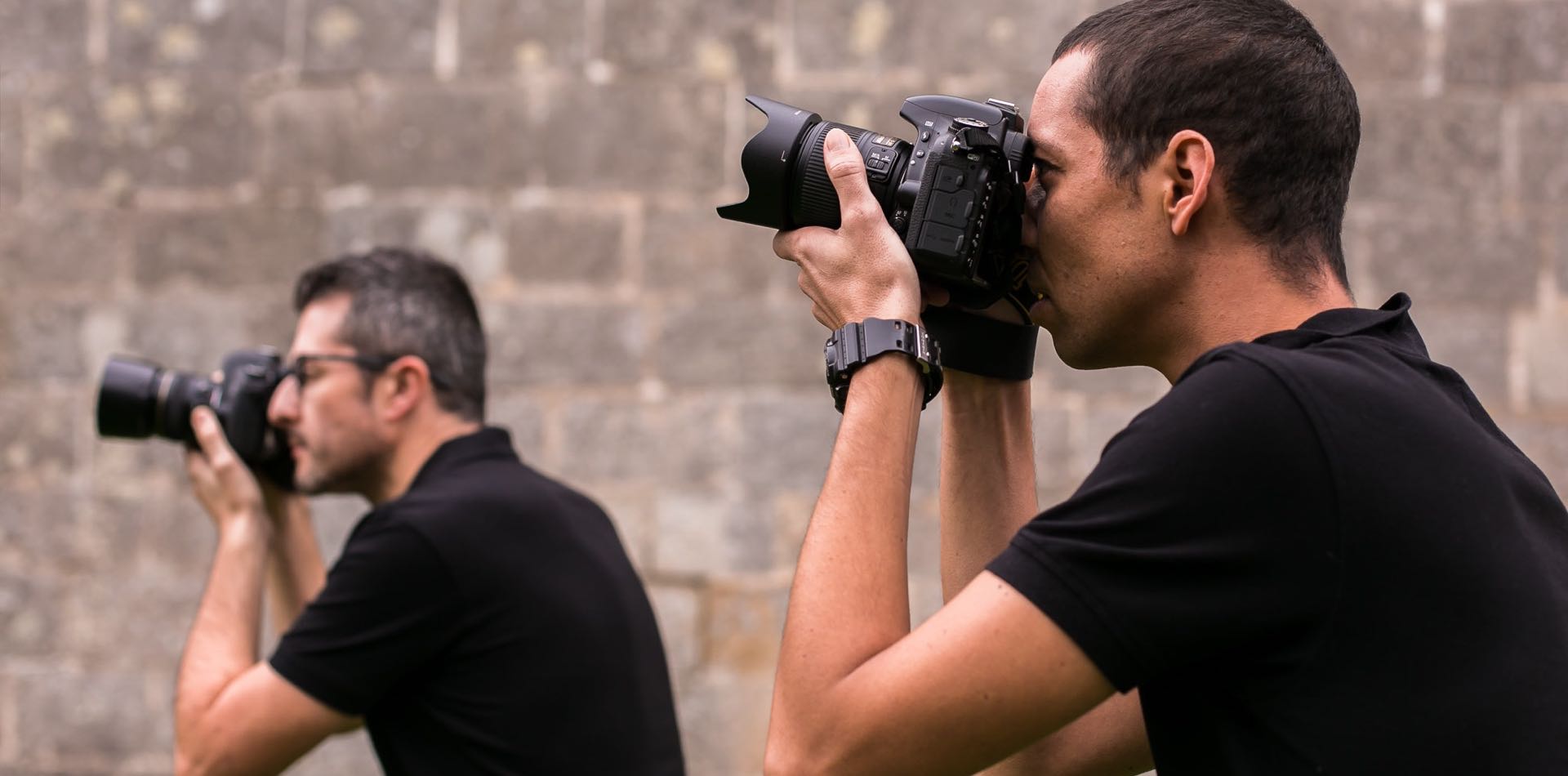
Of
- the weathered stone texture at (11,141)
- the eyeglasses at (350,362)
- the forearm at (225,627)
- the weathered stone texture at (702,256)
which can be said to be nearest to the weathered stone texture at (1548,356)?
the weathered stone texture at (702,256)

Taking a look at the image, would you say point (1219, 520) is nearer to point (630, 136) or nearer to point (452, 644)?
point (452, 644)

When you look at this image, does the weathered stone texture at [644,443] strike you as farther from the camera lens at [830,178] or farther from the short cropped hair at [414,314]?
the camera lens at [830,178]

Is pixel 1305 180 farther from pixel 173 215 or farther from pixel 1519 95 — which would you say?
pixel 173 215

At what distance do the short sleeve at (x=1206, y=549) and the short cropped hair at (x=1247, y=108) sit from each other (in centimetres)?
29

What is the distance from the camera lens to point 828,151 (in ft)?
5.29

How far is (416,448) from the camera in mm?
2951

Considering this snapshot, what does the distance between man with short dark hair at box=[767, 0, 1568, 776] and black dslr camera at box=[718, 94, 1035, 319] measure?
0.17 ft

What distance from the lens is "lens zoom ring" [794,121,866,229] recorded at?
5.39 feet

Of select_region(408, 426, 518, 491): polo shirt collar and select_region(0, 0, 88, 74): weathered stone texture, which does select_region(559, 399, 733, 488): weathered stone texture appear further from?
select_region(0, 0, 88, 74): weathered stone texture

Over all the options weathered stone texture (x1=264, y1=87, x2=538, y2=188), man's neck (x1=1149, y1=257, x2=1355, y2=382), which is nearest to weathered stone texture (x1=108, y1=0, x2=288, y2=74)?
weathered stone texture (x1=264, y1=87, x2=538, y2=188)

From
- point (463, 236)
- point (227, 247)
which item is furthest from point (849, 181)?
point (227, 247)

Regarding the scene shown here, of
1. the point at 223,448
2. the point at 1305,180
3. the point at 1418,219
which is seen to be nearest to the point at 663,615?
the point at 223,448

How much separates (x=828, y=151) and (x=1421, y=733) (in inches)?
31.0

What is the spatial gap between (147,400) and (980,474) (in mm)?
1976
